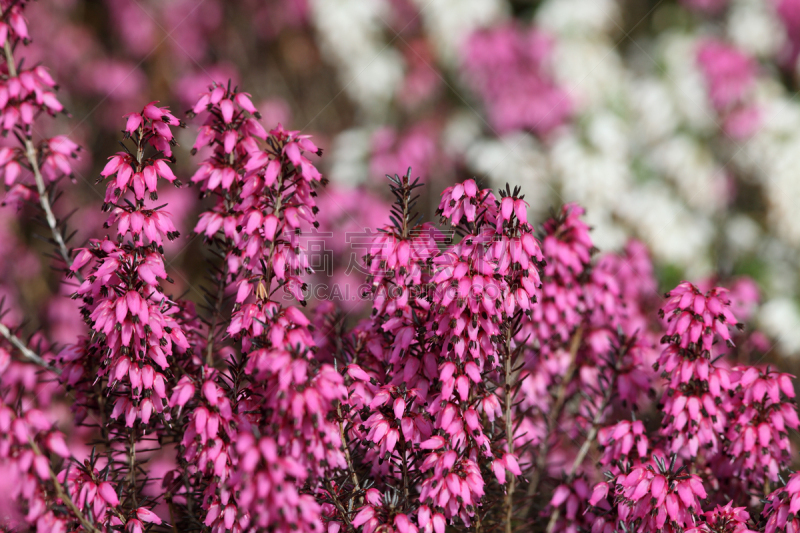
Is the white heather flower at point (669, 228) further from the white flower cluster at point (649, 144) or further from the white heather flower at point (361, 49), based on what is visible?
the white heather flower at point (361, 49)

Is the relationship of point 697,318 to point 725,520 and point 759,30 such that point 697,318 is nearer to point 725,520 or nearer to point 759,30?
point 725,520

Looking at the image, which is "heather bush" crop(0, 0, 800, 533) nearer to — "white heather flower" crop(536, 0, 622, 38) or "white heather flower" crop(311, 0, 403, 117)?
"white heather flower" crop(311, 0, 403, 117)

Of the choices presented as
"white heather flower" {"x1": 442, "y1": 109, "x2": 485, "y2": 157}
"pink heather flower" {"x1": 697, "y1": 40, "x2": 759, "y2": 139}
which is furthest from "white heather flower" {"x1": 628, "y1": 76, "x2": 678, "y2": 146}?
"white heather flower" {"x1": 442, "y1": 109, "x2": 485, "y2": 157}

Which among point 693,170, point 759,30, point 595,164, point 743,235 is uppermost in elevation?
point 759,30

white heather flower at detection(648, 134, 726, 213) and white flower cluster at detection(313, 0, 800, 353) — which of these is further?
white heather flower at detection(648, 134, 726, 213)

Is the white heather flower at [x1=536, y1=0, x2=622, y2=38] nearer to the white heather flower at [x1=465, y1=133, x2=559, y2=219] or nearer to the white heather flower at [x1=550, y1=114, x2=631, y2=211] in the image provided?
the white heather flower at [x1=550, y1=114, x2=631, y2=211]

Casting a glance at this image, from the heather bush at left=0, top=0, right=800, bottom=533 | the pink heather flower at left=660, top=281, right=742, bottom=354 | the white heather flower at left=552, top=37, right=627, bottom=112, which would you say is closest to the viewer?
the heather bush at left=0, top=0, right=800, bottom=533

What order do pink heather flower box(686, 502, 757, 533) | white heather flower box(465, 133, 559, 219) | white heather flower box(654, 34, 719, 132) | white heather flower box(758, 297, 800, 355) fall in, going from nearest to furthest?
pink heather flower box(686, 502, 757, 533) → white heather flower box(758, 297, 800, 355) → white heather flower box(465, 133, 559, 219) → white heather flower box(654, 34, 719, 132)

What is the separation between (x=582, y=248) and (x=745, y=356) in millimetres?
1183

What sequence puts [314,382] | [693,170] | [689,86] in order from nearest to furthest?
[314,382], [693,170], [689,86]

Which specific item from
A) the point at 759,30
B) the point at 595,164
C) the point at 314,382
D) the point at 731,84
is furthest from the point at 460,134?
the point at 314,382

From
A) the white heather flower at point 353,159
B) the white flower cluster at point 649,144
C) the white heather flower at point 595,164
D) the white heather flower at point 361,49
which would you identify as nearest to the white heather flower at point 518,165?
the white flower cluster at point 649,144

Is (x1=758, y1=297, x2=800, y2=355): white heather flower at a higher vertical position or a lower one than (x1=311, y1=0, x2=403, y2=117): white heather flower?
lower

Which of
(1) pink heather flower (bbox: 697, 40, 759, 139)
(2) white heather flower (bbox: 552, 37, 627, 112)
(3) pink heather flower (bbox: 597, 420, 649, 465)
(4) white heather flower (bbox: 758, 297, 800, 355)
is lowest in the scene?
(3) pink heather flower (bbox: 597, 420, 649, 465)
